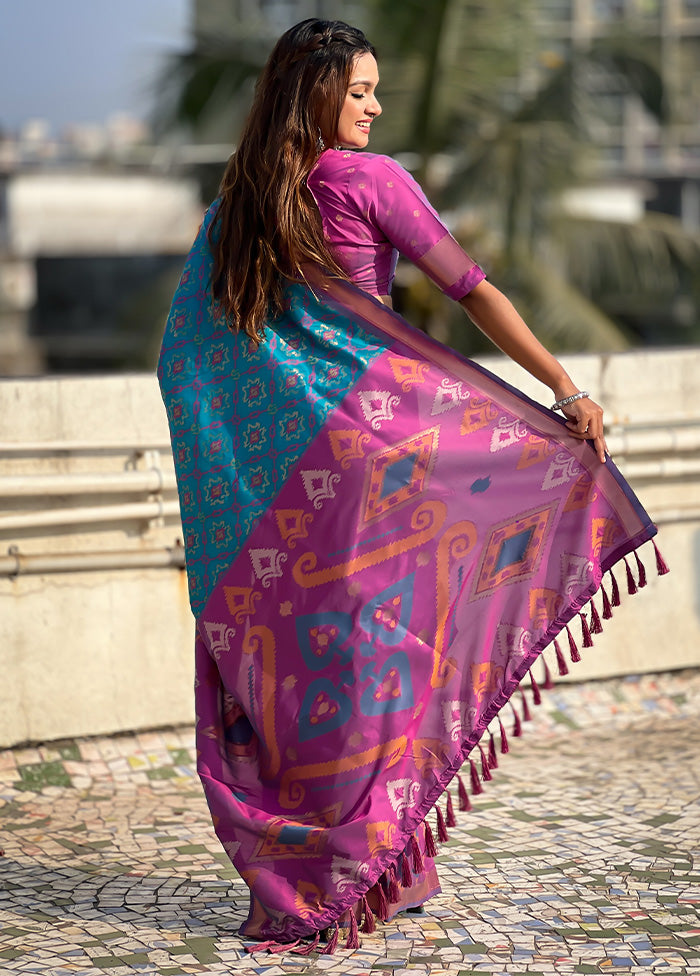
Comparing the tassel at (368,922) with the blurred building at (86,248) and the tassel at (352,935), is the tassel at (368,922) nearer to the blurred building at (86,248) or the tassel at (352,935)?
the tassel at (352,935)

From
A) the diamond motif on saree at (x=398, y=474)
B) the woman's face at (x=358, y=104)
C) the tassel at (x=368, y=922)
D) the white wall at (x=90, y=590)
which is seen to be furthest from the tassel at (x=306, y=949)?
the woman's face at (x=358, y=104)

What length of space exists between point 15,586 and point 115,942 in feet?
5.04

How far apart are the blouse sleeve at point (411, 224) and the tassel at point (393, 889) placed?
4.13 feet

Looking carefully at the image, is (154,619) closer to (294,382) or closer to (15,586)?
(15,586)

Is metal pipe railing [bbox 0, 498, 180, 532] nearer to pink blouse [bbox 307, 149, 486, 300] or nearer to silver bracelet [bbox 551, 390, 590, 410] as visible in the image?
pink blouse [bbox 307, 149, 486, 300]

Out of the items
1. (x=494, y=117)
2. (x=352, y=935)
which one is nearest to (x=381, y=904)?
(x=352, y=935)

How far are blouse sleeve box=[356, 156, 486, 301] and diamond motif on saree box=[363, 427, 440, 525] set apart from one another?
1.10 feet

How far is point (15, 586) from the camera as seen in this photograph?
427 cm

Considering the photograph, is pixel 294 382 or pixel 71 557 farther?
pixel 71 557

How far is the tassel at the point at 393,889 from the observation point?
2.98 meters

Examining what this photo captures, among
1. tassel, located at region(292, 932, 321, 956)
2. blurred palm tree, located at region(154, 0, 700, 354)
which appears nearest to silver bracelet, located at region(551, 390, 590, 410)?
tassel, located at region(292, 932, 321, 956)

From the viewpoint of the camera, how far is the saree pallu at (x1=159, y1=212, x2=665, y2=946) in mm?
2932

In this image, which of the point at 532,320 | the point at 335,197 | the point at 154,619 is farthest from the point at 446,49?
the point at 335,197

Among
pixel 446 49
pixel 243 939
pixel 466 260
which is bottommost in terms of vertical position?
pixel 243 939
